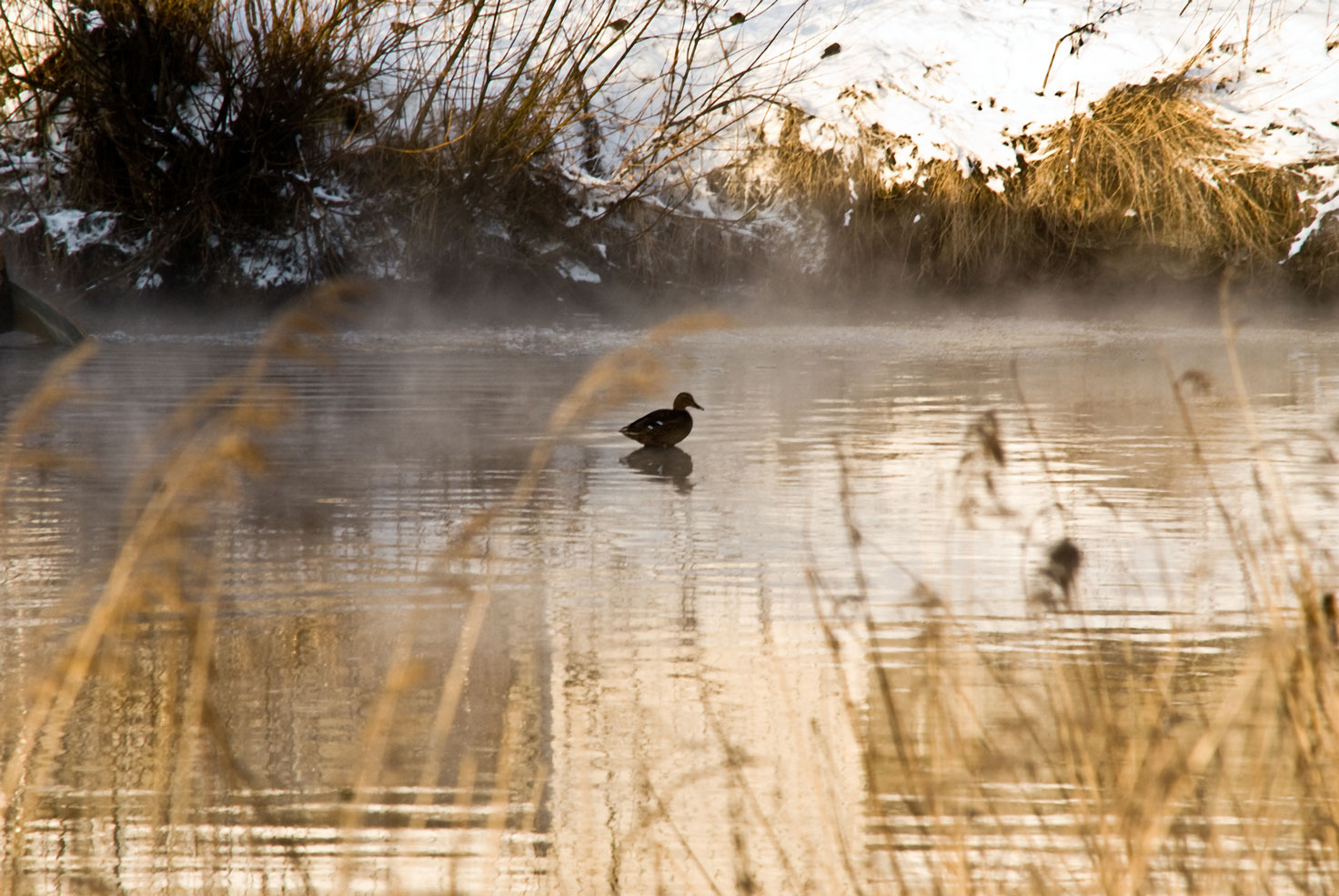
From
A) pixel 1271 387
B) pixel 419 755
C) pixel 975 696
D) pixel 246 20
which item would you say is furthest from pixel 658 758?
pixel 246 20

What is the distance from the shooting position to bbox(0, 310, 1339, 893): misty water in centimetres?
257

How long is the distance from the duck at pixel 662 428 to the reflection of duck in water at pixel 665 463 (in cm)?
7

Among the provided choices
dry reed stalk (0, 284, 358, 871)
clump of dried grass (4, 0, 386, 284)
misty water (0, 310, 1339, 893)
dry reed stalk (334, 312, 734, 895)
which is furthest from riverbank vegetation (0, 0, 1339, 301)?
dry reed stalk (334, 312, 734, 895)

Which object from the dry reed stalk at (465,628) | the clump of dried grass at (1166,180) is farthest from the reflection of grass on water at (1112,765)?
the clump of dried grass at (1166,180)

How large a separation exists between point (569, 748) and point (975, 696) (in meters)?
0.93

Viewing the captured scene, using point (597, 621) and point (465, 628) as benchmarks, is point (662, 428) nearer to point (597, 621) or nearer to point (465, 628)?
point (597, 621)

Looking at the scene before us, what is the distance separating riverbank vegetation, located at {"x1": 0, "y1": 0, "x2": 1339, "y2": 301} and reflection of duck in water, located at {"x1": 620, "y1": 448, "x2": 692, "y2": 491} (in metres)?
6.36

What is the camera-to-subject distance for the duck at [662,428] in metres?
6.73

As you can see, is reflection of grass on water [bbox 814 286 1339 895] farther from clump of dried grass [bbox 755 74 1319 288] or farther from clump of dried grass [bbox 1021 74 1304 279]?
clump of dried grass [bbox 1021 74 1304 279]

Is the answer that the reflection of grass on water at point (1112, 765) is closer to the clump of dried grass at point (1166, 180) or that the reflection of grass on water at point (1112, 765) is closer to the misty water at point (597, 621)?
the misty water at point (597, 621)

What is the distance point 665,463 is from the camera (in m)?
6.67

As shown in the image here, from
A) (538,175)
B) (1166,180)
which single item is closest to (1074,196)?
(1166,180)

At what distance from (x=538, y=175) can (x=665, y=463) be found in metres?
7.66

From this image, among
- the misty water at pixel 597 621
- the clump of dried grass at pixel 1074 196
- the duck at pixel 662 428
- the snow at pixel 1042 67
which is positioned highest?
the snow at pixel 1042 67
